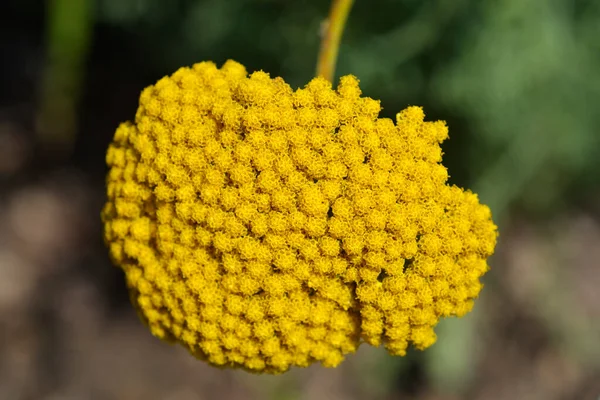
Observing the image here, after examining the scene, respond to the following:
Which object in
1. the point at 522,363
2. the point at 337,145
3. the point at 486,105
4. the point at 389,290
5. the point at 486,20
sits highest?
the point at 486,20

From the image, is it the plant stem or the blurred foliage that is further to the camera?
the blurred foliage

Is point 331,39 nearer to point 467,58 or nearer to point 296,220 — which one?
point 296,220

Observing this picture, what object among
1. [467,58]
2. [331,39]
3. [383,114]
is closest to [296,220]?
[331,39]

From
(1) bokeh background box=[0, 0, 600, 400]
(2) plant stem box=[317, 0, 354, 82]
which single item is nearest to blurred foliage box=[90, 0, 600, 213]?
(1) bokeh background box=[0, 0, 600, 400]

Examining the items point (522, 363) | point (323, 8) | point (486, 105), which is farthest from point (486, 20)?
point (522, 363)

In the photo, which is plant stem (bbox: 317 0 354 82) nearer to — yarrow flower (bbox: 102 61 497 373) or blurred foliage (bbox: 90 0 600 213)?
yarrow flower (bbox: 102 61 497 373)

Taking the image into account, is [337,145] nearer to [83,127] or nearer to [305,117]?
[305,117]
